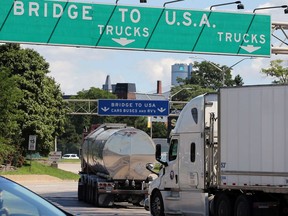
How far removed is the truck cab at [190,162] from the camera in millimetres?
20156

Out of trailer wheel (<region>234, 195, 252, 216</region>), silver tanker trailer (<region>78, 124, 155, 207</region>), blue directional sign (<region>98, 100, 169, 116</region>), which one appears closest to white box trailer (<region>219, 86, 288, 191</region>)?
trailer wheel (<region>234, 195, 252, 216</region>)

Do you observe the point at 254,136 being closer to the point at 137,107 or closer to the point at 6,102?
the point at 6,102

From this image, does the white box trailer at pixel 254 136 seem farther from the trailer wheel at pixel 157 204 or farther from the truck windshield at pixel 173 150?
the trailer wheel at pixel 157 204

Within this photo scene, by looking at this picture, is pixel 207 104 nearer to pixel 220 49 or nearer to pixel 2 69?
pixel 220 49

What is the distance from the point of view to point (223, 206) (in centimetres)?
1933

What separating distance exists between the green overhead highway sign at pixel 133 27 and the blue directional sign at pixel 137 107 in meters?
26.3

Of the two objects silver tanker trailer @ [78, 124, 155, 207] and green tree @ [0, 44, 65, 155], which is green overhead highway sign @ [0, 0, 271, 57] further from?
green tree @ [0, 44, 65, 155]

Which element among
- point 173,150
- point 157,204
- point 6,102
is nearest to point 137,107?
point 6,102

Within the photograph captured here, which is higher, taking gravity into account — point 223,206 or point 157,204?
point 223,206

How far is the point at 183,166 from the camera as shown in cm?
2120

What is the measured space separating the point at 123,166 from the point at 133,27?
19.0 feet

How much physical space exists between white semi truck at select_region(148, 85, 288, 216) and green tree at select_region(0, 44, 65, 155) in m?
36.1

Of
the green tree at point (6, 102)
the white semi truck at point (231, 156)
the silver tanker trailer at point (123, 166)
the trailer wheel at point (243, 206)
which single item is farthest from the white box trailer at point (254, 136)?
the green tree at point (6, 102)

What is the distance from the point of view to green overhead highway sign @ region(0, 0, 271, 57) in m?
24.2
